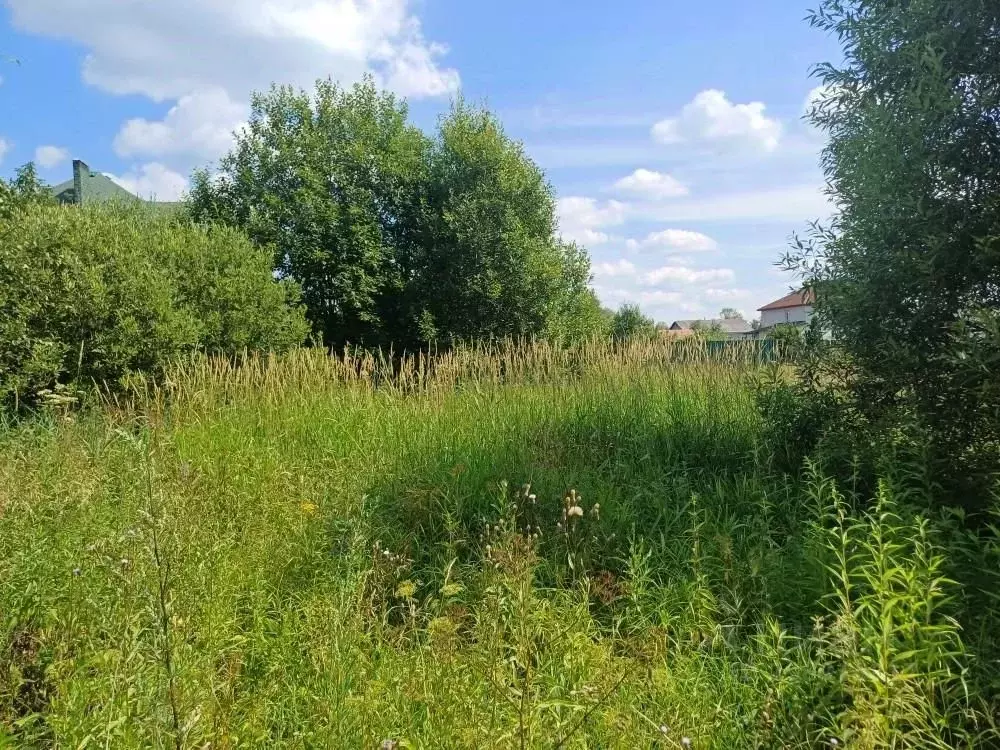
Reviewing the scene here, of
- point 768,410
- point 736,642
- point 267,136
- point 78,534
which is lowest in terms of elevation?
point 736,642

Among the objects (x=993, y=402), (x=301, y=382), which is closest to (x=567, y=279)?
(x=301, y=382)

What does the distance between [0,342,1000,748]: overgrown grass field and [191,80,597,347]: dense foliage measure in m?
11.6

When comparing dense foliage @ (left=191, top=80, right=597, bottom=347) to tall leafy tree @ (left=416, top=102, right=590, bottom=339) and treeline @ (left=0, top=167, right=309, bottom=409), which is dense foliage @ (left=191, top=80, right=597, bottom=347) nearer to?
tall leafy tree @ (left=416, top=102, right=590, bottom=339)

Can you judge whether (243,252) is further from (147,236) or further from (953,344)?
(953,344)

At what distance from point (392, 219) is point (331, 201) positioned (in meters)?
1.84

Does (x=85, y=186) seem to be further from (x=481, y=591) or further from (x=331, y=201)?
(x=481, y=591)

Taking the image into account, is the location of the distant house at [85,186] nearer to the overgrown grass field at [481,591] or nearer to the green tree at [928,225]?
the overgrown grass field at [481,591]

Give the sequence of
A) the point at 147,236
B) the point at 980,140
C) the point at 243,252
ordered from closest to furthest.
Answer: the point at 980,140 → the point at 147,236 → the point at 243,252

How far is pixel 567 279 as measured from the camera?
18.8 meters

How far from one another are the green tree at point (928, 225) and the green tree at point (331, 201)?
13980 mm

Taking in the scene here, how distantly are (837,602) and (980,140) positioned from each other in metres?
2.66

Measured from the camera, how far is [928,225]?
11.0 ft

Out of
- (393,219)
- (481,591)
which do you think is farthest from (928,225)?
(393,219)

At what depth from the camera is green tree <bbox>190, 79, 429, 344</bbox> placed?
639 inches
